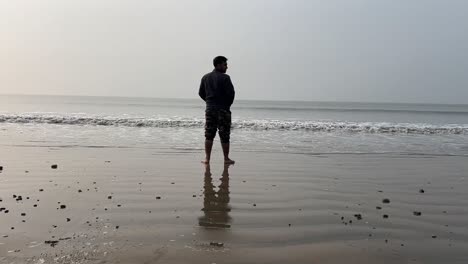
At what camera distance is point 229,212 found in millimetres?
3668

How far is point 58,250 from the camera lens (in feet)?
8.41

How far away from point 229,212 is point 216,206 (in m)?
0.25

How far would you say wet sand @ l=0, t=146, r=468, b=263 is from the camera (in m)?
2.61

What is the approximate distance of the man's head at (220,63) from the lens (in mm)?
6848

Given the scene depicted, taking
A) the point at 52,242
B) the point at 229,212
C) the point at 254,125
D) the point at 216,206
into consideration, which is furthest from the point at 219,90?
the point at 254,125

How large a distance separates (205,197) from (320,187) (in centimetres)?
149

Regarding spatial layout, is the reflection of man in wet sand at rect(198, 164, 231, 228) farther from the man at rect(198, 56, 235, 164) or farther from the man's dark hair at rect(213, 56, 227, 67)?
the man's dark hair at rect(213, 56, 227, 67)

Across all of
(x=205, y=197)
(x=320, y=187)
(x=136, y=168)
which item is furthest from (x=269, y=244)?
(x=136, y=168)

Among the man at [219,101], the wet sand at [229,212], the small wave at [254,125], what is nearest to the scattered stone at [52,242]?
the wet sand at [229,212]

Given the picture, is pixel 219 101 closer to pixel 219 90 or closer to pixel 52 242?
pixel 219 90

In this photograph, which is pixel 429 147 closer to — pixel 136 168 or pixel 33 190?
pixel 136 168

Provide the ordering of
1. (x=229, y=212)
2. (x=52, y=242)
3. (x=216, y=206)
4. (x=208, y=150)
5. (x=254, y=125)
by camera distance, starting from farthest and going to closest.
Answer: (x=254, y=125), (x=208, y=150), (x=216, y=206), (x=229, y=212), (x=52, y=242)

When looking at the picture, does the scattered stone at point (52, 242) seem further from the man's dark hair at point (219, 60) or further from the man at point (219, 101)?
the man's dark hair at point (219, 60)

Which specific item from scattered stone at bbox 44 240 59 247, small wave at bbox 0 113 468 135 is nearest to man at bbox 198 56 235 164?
scattered stone at bbox 44 240 59 247
